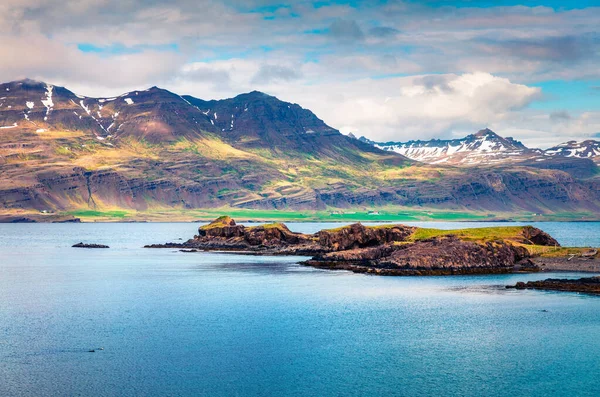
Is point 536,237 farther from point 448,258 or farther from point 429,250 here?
point 448,258

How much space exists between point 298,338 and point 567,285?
45.2m

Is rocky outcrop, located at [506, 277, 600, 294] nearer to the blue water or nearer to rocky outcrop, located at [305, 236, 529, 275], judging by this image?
the blue water

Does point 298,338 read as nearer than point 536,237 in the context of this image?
Yes

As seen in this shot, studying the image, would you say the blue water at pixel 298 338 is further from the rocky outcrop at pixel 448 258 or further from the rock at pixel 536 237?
the rock at pixel 536 237

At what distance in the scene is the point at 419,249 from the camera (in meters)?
118

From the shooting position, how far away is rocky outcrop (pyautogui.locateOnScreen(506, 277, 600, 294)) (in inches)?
3355

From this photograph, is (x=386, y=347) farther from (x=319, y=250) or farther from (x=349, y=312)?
(x=319, y=250)

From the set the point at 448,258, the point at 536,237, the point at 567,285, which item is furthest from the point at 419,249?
the point at 567,285

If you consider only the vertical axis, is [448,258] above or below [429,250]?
below

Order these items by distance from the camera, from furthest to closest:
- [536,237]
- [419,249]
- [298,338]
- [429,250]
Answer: [536,237]
[419,249]
[429,250]
[298,338]

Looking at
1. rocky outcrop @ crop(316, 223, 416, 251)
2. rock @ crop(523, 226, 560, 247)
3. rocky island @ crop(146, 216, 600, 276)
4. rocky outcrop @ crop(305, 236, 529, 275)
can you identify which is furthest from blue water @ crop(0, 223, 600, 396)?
rock @ crop(523, 226, 560, 247)

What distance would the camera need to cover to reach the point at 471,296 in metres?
84.6

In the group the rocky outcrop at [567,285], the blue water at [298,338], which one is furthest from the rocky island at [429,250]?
the rocky outcrop at [567,285]

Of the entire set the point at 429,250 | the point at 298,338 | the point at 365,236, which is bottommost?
the point at 298,338
